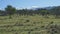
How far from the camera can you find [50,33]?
1473cm

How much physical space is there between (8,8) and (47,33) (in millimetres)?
63798

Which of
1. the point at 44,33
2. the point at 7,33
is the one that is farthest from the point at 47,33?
the point at 7,33

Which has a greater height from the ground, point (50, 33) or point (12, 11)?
point (50, 33)

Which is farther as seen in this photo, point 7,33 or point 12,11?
point 12,11

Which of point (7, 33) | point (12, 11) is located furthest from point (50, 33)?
point (12, 11)

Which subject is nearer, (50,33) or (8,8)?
(50,33)

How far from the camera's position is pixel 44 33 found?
15.0m

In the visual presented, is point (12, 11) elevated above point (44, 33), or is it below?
below

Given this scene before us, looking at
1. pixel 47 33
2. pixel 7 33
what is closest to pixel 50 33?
pixel 47 33

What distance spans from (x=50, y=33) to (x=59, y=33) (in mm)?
618

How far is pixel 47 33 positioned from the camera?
14992 mm

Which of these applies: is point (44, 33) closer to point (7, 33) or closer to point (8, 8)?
point (7, 33)

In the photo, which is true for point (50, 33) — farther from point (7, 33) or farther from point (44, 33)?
point (7, 33)

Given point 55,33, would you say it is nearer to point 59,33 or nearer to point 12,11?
point 59,33
